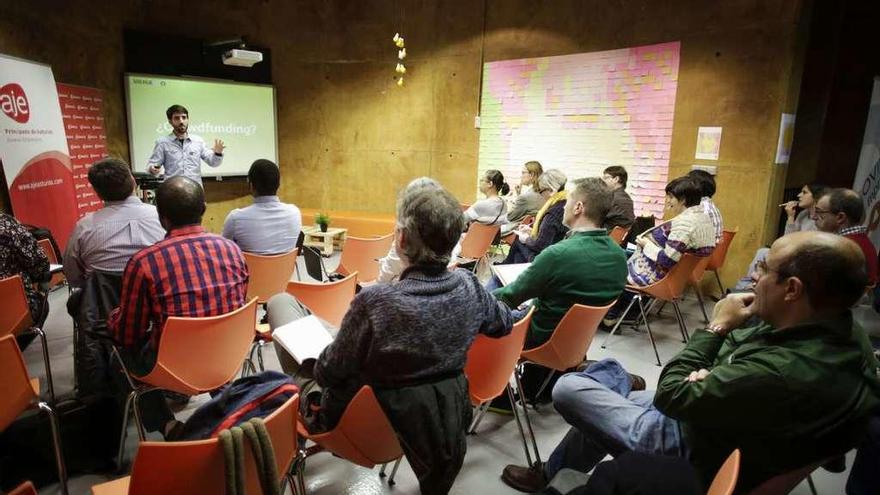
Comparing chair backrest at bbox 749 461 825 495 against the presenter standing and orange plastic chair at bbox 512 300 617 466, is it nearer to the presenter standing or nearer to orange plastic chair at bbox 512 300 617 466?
orange plastic chair at bbox 512 300 617 466

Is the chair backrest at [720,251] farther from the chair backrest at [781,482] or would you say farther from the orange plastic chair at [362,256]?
the chair backrest at [781,482]

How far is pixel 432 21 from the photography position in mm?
6516

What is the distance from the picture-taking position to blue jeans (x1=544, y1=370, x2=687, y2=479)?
5.45ft

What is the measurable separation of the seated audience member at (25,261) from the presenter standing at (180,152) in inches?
114

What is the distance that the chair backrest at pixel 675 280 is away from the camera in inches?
139

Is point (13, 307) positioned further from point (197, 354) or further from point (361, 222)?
point (361, 222)

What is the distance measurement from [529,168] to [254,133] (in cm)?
399

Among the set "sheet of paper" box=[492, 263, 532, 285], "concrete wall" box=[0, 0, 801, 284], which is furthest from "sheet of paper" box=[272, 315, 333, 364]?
"concrete wall" box=[0, 0, 801, 284]

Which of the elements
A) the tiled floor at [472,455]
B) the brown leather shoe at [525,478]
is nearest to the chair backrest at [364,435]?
the tiled floor at [472,455]

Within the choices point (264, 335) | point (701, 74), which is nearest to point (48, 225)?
point (264, 335)

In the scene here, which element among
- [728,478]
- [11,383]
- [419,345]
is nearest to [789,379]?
[728,478]

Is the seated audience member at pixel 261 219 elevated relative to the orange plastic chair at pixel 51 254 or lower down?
elevated

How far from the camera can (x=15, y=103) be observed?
4316mm

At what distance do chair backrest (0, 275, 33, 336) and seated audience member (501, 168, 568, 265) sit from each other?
323 centimetres
